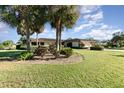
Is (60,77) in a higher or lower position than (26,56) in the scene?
lower

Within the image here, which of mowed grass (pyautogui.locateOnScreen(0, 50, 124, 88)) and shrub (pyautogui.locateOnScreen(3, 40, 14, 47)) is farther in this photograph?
shrub (pyautogui.locateOnScreen(3, 40, 14, 47))

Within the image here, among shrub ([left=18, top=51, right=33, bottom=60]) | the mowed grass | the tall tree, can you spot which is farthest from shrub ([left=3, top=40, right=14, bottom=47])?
the mowed grass

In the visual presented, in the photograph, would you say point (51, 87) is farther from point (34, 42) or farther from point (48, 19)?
point (34, 42)

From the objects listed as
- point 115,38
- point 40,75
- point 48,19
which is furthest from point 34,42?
point 40,75

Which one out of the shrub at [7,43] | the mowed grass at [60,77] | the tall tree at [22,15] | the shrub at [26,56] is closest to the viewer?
the mowed grass at [60,77]

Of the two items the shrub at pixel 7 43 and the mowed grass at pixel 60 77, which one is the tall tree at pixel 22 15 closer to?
the mowed grass at pixel 60 77

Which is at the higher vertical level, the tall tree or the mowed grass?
the tall tree

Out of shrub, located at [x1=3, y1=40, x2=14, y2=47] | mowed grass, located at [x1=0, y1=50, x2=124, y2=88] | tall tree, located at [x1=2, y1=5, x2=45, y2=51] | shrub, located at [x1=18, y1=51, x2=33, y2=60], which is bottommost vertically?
mowed grass, located at [x1=0, y1=50, x2=124, y2=88]

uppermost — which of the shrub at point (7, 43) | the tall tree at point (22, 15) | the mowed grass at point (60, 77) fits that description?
the tall tree at point (22, 15)

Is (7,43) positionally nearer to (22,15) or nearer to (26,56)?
(22,15)

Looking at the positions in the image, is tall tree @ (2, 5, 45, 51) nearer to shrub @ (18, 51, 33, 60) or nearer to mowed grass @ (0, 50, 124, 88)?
shrub @ (18, 51, 33, 60)

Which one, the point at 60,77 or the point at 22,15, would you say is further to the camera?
the point at 22,15

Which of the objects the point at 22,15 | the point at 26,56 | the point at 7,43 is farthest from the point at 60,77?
the point at 7,43

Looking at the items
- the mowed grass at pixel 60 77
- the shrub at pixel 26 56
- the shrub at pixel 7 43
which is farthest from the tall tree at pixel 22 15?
the shrub at pixel 7 43
